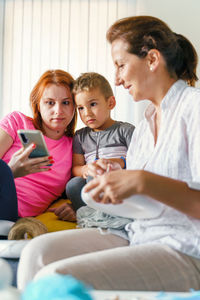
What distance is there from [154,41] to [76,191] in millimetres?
834

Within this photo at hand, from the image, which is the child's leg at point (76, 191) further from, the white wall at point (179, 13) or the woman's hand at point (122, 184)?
the white wall at point (179, 13)

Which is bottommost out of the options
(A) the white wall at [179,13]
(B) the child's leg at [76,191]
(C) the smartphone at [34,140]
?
(B) the child's leg at [76,191]

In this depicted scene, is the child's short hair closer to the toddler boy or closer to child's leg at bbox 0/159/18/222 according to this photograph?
the toddler boy

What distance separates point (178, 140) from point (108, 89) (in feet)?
3.53

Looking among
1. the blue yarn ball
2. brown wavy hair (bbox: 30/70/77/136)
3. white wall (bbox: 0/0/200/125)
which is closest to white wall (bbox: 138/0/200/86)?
white wall (bbox: 0/0/200/125)

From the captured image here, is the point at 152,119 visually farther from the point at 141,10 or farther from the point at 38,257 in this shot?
the point at 141,10

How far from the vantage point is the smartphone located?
1441 mm

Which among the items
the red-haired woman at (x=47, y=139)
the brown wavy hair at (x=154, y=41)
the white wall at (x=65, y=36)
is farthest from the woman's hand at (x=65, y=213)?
the white wall at (x=65, y=36)

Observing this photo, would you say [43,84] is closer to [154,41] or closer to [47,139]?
[47,139]

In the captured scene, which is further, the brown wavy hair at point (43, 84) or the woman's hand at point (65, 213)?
the brown wavy hair at point (43, 84)

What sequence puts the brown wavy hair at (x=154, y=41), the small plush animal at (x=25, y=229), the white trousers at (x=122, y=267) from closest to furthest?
the white trousers at (x=122, y=267) → the brown wavy hair at (x=154, y=41) → the small plush animal at (x=25, y=229)

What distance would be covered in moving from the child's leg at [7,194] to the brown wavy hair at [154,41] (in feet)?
2.24

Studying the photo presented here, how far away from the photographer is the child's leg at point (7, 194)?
4.84 ft

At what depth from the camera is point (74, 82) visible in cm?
191
